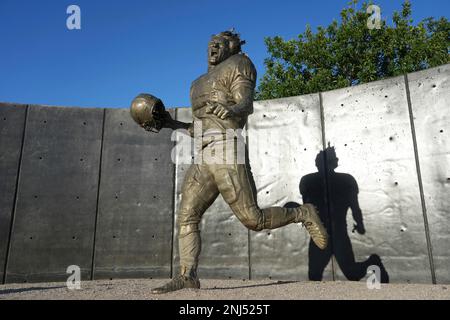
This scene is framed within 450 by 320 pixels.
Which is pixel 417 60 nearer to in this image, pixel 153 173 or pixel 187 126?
pixel 153 173

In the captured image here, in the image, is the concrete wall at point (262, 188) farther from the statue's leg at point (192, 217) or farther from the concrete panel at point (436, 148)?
the statue's leg at point (192, 217)

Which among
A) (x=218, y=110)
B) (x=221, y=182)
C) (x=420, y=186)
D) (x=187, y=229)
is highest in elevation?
(x=218, y=110)

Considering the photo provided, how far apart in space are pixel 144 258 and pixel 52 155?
88.1 inches

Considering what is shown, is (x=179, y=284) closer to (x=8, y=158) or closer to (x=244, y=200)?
(x=244, y=200)

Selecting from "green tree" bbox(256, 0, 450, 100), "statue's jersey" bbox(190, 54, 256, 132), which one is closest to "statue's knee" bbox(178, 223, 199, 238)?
"statue's jersey" bbox(190, 54, 256, 132)

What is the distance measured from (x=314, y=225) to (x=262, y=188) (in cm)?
237

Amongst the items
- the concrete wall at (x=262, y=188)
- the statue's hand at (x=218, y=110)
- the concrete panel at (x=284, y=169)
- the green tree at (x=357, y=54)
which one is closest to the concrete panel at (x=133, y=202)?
the concrete wall at (x=262, y=188)

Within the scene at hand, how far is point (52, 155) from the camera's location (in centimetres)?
610

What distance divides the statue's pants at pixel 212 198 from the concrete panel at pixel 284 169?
214 cm

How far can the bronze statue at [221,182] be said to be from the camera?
349 centimetres

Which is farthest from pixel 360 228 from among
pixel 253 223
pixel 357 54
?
pixel 357 54

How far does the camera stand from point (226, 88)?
12.1ft

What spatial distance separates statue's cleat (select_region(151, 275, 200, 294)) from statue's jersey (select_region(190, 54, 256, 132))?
4.71ft
